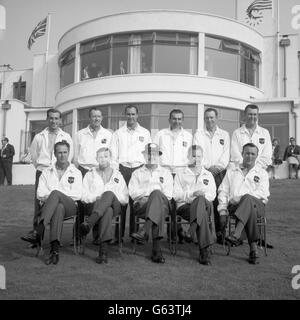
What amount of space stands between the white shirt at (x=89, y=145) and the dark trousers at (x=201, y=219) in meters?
1.70

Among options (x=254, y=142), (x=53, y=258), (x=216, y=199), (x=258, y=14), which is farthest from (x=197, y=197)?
(x=258, y=14)

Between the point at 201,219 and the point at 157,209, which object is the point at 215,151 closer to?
the point at 201,219

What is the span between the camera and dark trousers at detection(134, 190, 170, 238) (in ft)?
17.3

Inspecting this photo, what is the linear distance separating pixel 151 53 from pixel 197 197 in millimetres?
14938

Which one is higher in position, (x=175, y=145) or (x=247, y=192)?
(x=175, y=145)

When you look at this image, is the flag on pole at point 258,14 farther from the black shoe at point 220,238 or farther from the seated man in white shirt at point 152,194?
the seated man in white shirt at point 152,194

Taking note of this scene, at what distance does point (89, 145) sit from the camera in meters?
6.30

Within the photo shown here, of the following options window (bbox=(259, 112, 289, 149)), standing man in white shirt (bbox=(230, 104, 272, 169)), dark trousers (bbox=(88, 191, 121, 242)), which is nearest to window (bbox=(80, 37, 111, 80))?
window (bbox=(259, 112, 289, 149))

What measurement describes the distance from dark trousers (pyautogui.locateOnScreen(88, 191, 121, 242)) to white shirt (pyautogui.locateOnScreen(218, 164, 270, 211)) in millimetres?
1416

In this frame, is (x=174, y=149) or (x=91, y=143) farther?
(x=91, y=143)

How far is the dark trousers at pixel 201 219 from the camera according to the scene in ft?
17.1
